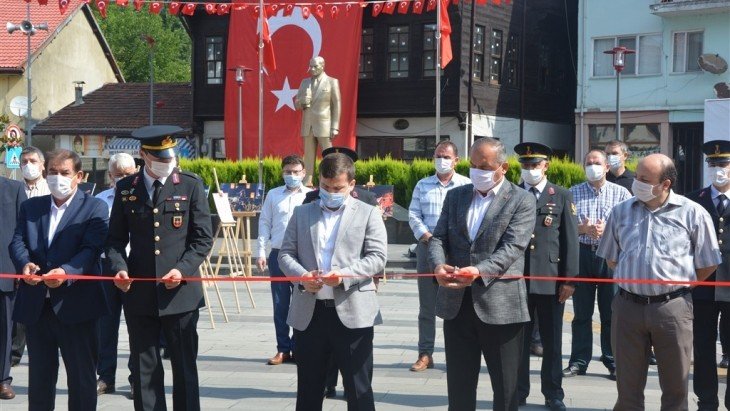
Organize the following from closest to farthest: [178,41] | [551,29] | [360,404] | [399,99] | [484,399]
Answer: [360,404] < [484,399] < [399,99] < [551,29] < [178,41]

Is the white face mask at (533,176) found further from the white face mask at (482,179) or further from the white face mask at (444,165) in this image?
the white face mask at (482,179)

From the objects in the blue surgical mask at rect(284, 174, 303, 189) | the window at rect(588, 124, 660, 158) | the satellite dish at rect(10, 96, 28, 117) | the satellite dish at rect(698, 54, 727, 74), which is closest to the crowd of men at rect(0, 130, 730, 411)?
the blue surgical mask at rect(284, 174, 303, 189)

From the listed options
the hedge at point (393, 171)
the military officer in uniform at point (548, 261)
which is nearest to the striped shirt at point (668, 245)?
the military officer in uniform at point (548, 261)

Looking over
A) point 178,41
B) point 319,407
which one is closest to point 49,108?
point 178,41

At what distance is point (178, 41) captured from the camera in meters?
77.1

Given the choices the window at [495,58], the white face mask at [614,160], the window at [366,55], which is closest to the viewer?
the white face mask at [614,160]

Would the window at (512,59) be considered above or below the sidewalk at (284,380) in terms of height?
above

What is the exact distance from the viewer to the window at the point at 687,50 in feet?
120

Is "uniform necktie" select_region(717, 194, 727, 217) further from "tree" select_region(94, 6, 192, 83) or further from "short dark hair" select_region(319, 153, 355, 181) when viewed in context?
"tree" select_region(94, 6, 192, 83)

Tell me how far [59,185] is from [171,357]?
4.70 feet

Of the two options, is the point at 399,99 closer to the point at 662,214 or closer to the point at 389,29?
the point at 389,29

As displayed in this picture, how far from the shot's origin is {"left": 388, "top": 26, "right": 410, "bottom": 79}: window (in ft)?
119

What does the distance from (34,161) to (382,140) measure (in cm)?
2727

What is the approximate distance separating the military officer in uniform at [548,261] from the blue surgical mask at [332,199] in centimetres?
239
